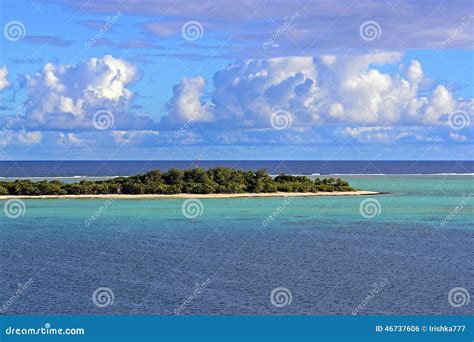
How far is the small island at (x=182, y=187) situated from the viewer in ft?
311

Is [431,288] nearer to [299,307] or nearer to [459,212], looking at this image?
[299,307]

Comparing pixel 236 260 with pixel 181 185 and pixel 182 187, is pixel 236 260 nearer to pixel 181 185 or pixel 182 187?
pixel 182 187

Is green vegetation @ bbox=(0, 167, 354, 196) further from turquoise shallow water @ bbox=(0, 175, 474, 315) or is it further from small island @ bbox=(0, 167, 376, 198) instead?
turquoise shallow water @ bbox=(0, 175, 474, 315)

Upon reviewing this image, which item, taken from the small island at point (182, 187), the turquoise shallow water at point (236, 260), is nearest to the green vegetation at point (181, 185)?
the small island at point (182, 187)

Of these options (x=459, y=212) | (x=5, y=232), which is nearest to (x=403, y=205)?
(x=459, y=212)

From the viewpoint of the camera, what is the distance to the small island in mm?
94750

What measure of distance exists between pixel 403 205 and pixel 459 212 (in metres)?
9.12

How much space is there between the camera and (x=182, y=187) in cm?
9775

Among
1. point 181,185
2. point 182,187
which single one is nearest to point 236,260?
point 182,187

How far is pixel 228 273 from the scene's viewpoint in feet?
124

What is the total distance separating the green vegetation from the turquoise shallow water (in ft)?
73.2

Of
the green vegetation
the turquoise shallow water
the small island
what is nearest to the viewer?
the turquoise shallow water

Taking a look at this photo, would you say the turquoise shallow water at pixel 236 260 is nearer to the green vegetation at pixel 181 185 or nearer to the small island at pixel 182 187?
the small island at pixel 182 187

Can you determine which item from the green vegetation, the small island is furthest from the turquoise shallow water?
the green vegetation
